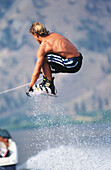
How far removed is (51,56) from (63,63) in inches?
13.0

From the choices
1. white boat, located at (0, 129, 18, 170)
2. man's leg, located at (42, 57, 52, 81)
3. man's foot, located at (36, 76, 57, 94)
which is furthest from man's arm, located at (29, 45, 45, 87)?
white boat, located at (0, 129, 18, 170)

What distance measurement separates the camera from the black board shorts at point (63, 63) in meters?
8.06

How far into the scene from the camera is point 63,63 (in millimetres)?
8148

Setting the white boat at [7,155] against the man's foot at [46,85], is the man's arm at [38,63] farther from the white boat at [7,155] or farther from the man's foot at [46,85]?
the white boat at [7,155]

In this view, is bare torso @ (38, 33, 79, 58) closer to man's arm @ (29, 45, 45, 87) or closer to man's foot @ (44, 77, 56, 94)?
man's arm @ (29, 45, 45, 87)

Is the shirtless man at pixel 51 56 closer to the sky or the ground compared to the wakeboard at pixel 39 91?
closer to the sky

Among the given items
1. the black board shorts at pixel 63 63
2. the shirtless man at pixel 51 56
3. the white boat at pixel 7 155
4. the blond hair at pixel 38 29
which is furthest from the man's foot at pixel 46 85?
Result: the white boat at pixel 7 155

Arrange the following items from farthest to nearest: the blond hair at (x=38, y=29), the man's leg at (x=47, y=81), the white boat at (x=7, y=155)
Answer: the white boat at (x=7, y=155) < the man's leg at (x=47, y=81) < the blond hair at (x=38, y=29)

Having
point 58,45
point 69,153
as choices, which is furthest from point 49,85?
point 69,153

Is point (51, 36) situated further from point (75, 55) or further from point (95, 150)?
point (95, 150)

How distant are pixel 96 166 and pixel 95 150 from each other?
6.33 ft

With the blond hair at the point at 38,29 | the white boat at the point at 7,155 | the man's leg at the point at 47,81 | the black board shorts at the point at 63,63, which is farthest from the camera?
the white boat at the point at 7,155

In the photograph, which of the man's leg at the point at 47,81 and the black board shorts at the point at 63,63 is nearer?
the black board shorts at the point at 63,63

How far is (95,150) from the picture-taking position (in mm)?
15078
